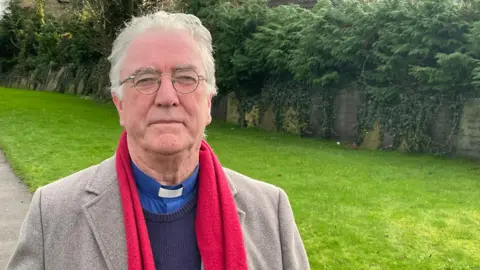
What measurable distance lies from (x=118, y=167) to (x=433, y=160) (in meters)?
10.3

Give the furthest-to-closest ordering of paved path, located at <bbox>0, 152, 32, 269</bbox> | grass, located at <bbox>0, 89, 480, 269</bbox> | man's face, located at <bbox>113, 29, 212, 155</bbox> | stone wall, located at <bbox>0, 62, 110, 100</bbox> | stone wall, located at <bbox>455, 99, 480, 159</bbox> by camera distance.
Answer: stone wall, located at <bbox>0, 62, 110, 100</bbox>, stone wall, located at <bbox>455, 99, 480, 159</bbox>, grass, located at <bbox>0, 89, 480, 269</bbox>, paved path, located at <bbox>0, 152, 32, 269</bbox>, man's face, located at <bbox>113, 29, 212, 155</bbox>

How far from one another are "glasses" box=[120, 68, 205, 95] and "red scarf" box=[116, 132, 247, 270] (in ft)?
0.92

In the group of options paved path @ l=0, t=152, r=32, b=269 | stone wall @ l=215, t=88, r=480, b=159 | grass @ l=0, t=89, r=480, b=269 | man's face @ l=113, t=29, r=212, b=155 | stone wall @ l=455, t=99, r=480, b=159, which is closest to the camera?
man's face @ l=113, t=29, r=212, b=155

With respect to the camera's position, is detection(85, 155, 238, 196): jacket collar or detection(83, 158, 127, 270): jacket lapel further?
detection(85, 155, 238, 196): jacket collar

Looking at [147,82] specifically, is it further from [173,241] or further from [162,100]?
[173,241]

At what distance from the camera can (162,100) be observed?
2051mm

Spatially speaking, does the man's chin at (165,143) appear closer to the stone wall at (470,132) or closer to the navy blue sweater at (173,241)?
the navy blue sweater at (173,241)

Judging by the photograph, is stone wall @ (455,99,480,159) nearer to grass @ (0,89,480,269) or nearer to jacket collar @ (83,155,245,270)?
grass @ (0,89,480,269)

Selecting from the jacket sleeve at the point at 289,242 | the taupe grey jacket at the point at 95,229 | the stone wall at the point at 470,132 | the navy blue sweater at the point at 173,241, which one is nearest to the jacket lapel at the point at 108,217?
the taupe grey jacket at the point at 95,229

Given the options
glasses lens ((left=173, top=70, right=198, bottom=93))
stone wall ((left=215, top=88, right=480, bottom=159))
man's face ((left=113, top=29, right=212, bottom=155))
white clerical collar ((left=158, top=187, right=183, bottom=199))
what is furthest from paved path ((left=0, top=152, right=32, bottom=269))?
stone wall ((left=215, top=88, right=480, bottom=159))

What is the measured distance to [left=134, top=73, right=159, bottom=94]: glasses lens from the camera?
6.80ft

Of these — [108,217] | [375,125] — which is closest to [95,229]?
[108,217]

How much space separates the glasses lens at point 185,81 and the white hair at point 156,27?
8 centimetres

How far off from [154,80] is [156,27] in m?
0.21
